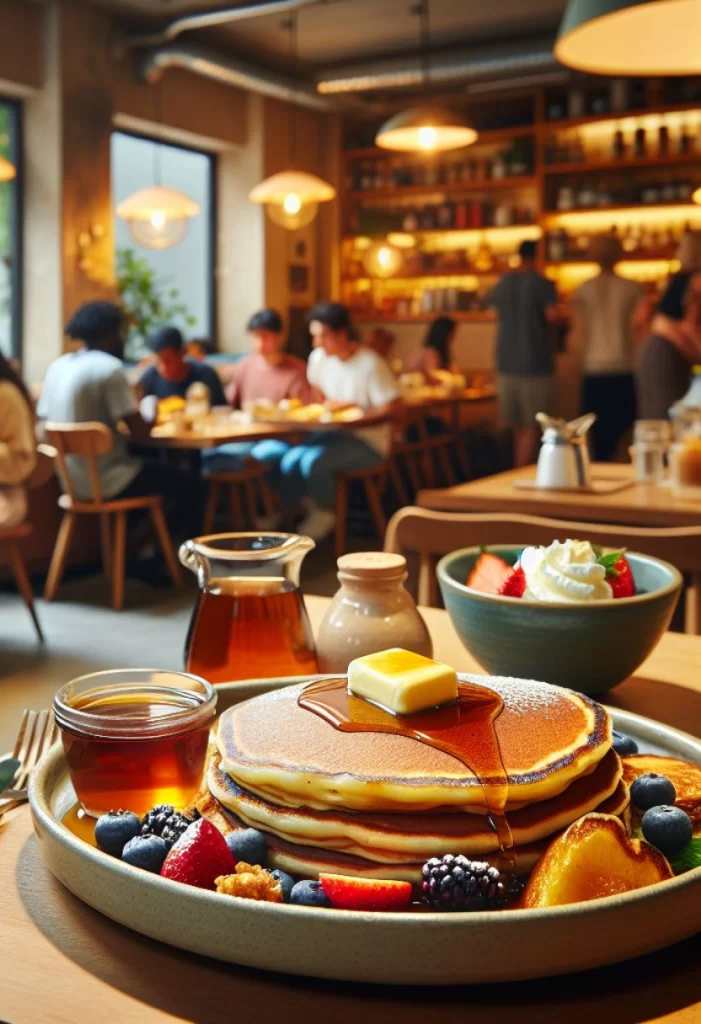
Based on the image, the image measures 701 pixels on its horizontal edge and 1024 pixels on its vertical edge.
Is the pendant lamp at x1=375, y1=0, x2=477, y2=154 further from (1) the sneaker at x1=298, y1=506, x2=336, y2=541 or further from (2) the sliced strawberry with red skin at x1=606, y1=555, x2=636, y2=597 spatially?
(2) the sliced strawberry with red skin at x1=606, y1=555, x2=636, y2=597

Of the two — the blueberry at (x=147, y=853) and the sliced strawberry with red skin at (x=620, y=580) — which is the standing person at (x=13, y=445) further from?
the blueberry at (x=147, y=853)

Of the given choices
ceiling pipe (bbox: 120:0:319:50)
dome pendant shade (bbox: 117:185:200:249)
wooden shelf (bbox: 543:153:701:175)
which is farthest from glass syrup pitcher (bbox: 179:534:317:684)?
wooden shelf (bbox: 543:153:701:175)

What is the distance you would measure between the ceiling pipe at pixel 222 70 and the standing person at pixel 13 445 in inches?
183

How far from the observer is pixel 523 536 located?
162cm

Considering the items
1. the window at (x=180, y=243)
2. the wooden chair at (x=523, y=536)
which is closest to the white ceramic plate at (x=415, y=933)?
the wooden chair at (x=523, y=536)

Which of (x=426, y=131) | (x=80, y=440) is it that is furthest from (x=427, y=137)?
(x=80, y=440)

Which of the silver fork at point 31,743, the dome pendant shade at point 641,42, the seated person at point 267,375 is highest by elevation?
the dome pendant shade at point 641,42

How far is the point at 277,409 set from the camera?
19.8 feet

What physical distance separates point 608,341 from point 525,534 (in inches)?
266

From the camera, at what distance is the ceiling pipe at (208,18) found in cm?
748

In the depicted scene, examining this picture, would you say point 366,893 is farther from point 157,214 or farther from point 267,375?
point 157,214

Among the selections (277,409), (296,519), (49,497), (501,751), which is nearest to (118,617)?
(49,497)

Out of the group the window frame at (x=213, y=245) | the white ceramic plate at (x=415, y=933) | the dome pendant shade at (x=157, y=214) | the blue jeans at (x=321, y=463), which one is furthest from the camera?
the window frame at (x=213, y=245)

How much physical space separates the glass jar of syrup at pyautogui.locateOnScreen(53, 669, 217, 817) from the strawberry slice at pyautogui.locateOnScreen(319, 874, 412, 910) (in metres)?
0.16
